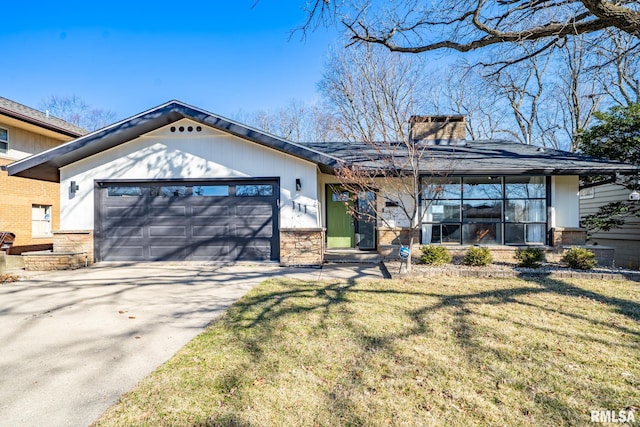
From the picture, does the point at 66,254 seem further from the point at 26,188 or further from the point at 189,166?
the point at 26,188

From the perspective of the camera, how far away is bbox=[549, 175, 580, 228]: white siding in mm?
8781

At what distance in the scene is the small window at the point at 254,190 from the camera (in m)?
8.62

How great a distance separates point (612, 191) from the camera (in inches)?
477

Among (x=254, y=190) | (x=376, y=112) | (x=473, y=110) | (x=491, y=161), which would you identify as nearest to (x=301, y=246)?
(x=254, y=190)

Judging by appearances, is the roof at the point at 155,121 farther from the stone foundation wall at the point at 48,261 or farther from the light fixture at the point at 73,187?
the stone foundation wall at the point at 48,261

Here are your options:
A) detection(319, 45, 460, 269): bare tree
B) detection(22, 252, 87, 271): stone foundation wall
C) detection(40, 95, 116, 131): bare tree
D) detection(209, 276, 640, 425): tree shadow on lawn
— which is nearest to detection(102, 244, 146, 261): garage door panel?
detection(22, 252, 87, 271): stone foundation wall

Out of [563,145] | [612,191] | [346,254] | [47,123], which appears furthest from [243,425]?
[563,145]

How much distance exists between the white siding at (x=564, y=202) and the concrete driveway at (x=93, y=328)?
563cm

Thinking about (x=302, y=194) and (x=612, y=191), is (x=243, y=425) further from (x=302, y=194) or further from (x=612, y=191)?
(x=612, y=191)

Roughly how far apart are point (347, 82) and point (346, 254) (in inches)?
543

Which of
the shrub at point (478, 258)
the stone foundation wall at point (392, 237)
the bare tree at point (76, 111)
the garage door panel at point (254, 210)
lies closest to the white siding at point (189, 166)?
the garage door panel at point (254, 210)

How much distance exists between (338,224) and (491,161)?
4673 millimetres

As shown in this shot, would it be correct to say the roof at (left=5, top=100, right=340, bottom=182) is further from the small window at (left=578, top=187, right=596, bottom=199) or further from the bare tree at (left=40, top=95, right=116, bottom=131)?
the bare tree at (left=40, top=95, right=116, bottom=131)

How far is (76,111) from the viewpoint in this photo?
26.9 m
